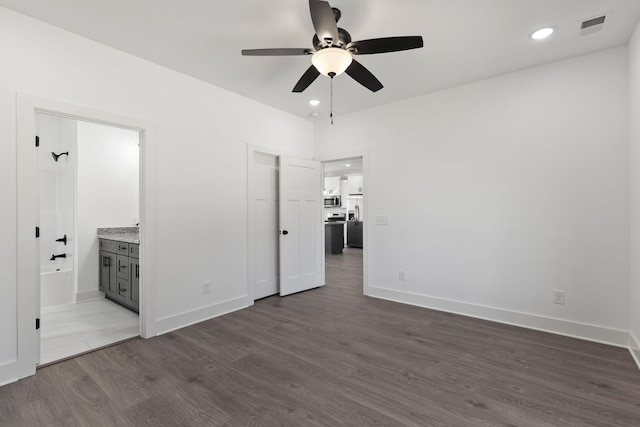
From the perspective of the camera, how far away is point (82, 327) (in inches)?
127

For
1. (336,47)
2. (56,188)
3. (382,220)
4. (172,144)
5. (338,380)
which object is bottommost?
(338,380)

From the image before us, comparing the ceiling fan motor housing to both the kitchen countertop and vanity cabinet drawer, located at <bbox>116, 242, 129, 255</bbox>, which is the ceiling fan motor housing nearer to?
vanity cabinet drawer, located at <bbox>116, 242, 129, 255</bbox>

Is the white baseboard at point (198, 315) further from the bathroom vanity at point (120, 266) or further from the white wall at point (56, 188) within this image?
the white wall at point (56, 188)

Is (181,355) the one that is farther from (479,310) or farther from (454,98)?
(454,98)

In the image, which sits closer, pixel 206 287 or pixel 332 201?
pixel 206 287

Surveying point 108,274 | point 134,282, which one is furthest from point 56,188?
point 134,282

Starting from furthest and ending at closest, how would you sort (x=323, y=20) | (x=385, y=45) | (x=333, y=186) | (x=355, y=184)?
(x=333, y=186), (x=355, y=184), (x=385, y=45), (x=323, y=20)

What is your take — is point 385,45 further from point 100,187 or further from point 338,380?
point 100,187

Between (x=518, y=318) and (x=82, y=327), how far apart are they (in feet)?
15.5

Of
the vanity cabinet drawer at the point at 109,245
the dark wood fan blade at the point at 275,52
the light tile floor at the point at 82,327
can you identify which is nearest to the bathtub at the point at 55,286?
the light tile floor at the point at 82,327

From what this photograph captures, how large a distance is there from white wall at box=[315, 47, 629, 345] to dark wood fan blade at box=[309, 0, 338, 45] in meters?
2.29

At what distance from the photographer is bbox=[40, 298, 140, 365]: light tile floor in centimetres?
271

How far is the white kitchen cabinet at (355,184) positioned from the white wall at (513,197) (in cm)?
664

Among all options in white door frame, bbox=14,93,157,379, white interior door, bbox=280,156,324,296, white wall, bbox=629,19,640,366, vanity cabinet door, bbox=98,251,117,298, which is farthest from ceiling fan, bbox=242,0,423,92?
vanity cabinet door, bbox=98,251,117,298
